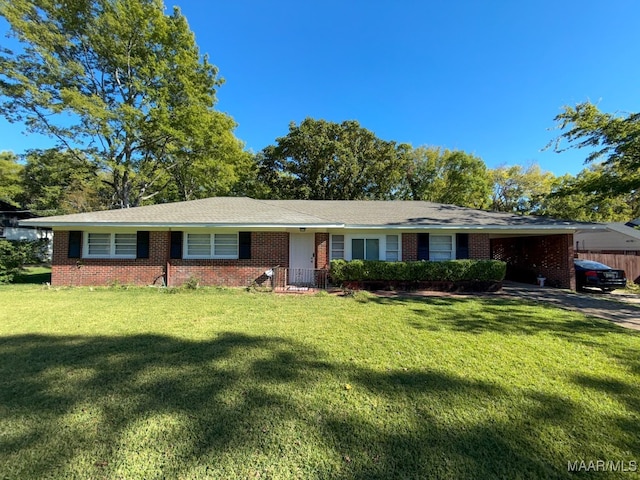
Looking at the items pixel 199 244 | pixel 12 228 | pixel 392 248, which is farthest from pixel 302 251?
pixel 12 228

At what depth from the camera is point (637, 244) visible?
2141 centimetres

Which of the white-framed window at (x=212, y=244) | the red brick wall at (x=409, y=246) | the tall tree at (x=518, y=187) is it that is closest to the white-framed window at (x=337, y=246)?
the red brick wall at (x=409, y=246)

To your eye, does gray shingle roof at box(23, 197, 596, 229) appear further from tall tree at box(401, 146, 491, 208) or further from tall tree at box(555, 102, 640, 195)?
tall tree at box(401, 146, 491, 208)

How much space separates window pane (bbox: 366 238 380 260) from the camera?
12875mm

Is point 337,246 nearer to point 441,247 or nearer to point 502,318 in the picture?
point 441,247

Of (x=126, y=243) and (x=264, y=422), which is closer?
(x=264, y=422)

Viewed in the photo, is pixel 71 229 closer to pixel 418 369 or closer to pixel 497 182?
pixel 418 369

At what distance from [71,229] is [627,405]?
15.7 meters

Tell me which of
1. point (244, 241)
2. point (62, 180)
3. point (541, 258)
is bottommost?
point (541, 258)

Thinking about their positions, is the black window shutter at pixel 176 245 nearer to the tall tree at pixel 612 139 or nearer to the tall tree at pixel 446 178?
the tall tree at pixel 612 139

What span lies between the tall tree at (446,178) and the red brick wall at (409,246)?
17323mm

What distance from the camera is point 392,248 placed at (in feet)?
42.4

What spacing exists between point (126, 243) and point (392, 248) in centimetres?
1084

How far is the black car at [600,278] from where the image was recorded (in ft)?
39.5
